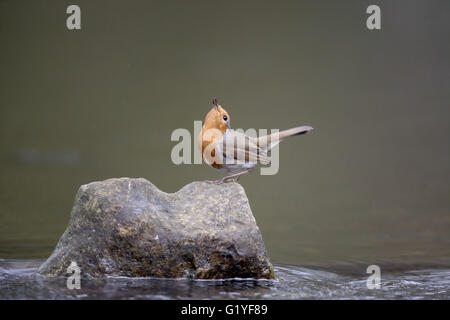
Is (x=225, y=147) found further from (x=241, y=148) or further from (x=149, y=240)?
(x=149, y=240)

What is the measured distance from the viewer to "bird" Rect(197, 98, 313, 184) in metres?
5.17

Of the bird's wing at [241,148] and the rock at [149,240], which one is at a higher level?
the bird's wing at [241,148]

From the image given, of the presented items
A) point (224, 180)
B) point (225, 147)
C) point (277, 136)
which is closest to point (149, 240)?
point (224, 180)

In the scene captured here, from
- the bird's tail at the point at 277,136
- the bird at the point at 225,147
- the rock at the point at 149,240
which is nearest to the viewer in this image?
the rock at the point at 149,240

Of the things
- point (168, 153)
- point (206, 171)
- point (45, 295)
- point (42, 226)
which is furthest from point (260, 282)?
point (168, 153)

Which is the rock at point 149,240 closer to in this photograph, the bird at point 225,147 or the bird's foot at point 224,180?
the bird's foot at point 224,180

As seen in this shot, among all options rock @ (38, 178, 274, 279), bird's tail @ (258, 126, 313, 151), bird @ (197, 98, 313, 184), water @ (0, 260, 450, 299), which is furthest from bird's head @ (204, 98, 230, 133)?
water @ (0, 260, 450, 299)

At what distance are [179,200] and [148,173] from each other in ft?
14.0

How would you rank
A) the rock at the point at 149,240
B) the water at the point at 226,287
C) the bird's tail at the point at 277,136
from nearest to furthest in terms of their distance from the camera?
the water at the point at 226,287 → the rock at the point at 149,240 → the bird's tail at the point at 277,136

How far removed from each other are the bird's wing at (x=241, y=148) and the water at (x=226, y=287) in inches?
42.2

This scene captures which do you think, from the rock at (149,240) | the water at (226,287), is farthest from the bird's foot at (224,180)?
the water at (226,287)

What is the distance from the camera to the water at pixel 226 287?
4.25 meters

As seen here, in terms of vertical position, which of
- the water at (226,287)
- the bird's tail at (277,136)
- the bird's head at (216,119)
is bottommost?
the water at (226,287)

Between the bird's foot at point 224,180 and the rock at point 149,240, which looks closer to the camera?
the rock at point 149,240
